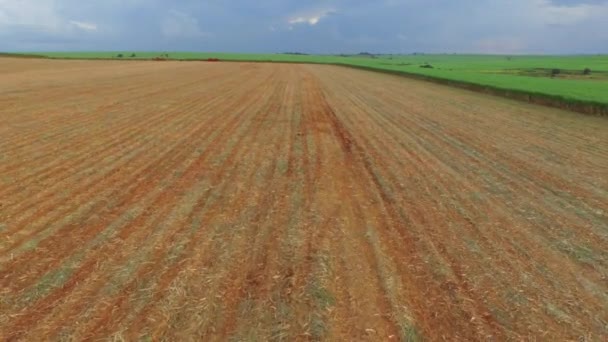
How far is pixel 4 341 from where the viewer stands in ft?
12.2

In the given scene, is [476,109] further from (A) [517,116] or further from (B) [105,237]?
(B) [105,237]

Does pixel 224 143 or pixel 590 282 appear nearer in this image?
pixel 590 282

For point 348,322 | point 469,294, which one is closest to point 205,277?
point 348,322

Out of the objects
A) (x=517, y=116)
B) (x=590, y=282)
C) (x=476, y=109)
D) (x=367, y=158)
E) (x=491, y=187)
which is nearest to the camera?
(x=590, y=282)

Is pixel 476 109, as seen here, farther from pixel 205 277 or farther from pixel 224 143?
pixel 205 277

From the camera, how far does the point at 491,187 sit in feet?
27.8

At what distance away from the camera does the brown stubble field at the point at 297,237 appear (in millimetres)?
4129

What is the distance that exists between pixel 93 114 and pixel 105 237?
12.4 meters

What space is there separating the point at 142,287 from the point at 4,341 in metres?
1.32

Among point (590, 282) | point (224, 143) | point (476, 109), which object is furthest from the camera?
point (476, 109)

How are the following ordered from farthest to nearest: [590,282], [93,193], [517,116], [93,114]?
1. [517,116]
2. [93,114]
3. [93,193]
4. [590,282]

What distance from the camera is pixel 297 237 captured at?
5.94 metres

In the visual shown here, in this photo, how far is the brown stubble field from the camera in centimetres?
413

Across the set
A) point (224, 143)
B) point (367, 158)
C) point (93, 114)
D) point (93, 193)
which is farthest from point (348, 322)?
point (93, 114)
